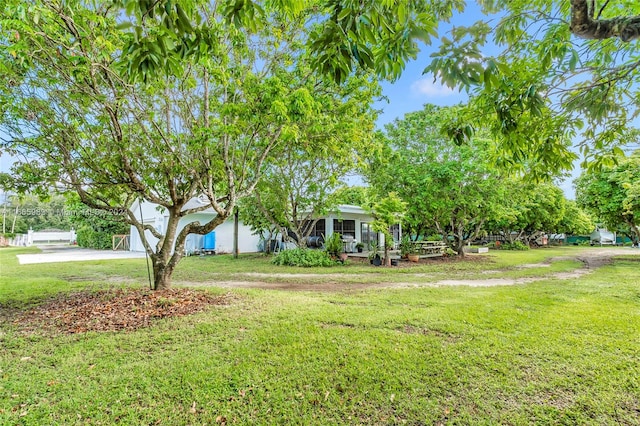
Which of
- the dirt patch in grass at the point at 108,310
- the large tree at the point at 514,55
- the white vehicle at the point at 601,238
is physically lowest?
the dirt patch in grass at the point at 108,310

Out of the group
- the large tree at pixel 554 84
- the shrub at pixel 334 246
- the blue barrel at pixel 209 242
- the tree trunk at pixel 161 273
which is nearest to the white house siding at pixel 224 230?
the blue barrel at pixel 209 242

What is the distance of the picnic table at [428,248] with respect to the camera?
55.4 ft

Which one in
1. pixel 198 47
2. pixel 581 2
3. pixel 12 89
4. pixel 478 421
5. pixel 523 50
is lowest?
pixel 478 421

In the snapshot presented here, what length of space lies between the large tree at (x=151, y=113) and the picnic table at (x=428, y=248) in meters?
11.8

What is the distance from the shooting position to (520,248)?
88.3 feet

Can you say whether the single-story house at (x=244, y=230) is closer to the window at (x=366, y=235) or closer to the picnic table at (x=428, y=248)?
the window at (x=366, y=235)

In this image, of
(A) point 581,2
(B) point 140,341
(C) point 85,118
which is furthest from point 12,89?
(A) point 581,2

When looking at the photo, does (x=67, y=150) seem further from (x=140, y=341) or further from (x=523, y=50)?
(x=523, y=50)

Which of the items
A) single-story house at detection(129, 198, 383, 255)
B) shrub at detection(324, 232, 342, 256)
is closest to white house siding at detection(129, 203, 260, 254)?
single-story house at detection(129, 198, 383, 255)

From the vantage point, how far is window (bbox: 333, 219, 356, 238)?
733 inches

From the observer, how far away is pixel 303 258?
13.4m

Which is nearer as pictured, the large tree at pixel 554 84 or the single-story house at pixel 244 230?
the large tree at pixel 554 84

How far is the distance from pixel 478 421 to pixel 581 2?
10.6 feet

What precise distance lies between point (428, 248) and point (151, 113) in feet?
51.3
